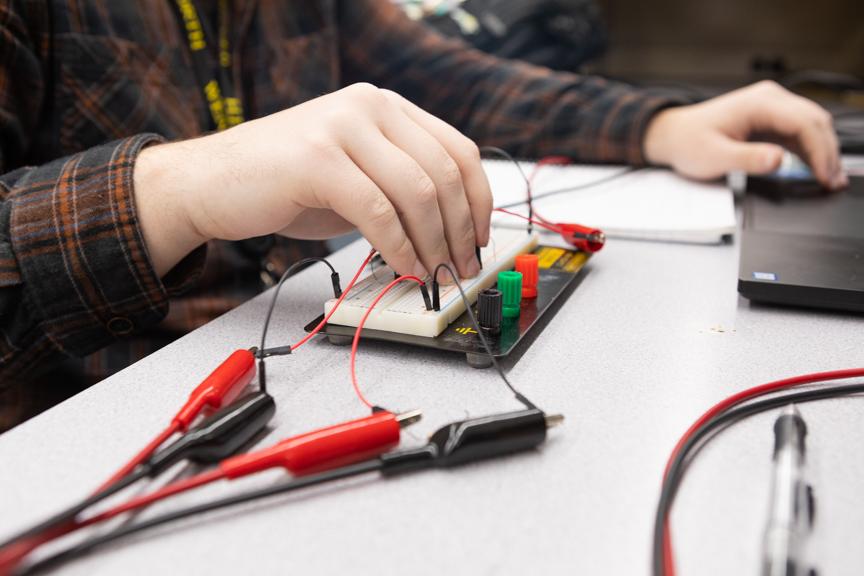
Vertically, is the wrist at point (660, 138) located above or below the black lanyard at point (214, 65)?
below

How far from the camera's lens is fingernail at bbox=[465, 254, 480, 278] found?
0.51 meters

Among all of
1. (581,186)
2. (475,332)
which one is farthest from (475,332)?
(581,186)

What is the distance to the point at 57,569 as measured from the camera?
273mm

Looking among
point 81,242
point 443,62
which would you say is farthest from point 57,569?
point 443,62

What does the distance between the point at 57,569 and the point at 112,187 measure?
308mm

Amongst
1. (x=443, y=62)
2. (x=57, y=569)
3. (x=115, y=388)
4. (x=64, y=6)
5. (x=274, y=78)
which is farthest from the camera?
(x=443, y=62)

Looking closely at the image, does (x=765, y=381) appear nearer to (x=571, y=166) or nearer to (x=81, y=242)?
(x=81, y=242)

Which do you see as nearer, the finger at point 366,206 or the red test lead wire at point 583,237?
the finger at point 366,206

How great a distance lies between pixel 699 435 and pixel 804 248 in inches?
13.2

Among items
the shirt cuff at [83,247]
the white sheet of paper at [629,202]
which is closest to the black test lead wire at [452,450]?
the shirt cuff at [83,247]

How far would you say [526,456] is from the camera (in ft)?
1.13

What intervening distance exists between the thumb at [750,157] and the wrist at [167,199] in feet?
2.19

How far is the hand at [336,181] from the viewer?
461 mm

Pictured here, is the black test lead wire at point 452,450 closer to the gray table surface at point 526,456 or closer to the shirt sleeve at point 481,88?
the gray table surface at point 526,456
